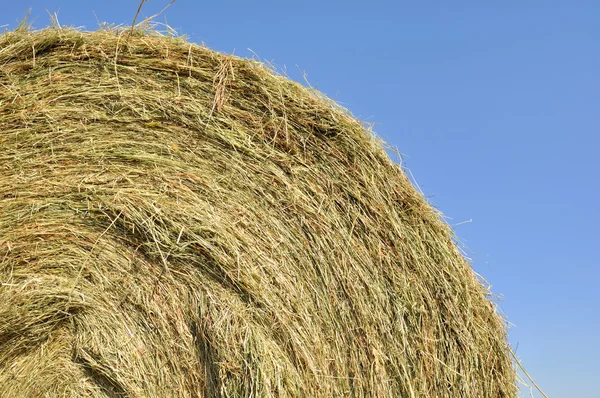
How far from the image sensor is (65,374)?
3340mm

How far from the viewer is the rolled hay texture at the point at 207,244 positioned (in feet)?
10.9

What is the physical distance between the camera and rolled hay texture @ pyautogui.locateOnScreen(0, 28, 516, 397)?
3318 mm

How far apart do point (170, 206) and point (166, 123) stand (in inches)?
16.4

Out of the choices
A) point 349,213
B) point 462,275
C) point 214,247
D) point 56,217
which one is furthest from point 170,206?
point 462,275

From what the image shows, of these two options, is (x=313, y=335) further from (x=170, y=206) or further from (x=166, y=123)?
(x=166, y=123)

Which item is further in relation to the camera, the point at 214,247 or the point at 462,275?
the point at 462,275

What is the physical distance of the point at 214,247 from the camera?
3.34 m

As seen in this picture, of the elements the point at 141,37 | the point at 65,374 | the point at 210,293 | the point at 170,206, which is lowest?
the point at 65,374

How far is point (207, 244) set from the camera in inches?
131

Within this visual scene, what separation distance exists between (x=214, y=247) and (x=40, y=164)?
2.85ft

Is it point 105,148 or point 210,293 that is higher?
point 105,148

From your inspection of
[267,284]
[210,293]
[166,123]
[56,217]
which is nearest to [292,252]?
[267,284]

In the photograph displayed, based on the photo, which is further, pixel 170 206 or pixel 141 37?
pixel 141 37

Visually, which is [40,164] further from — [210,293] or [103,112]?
[210,293]
